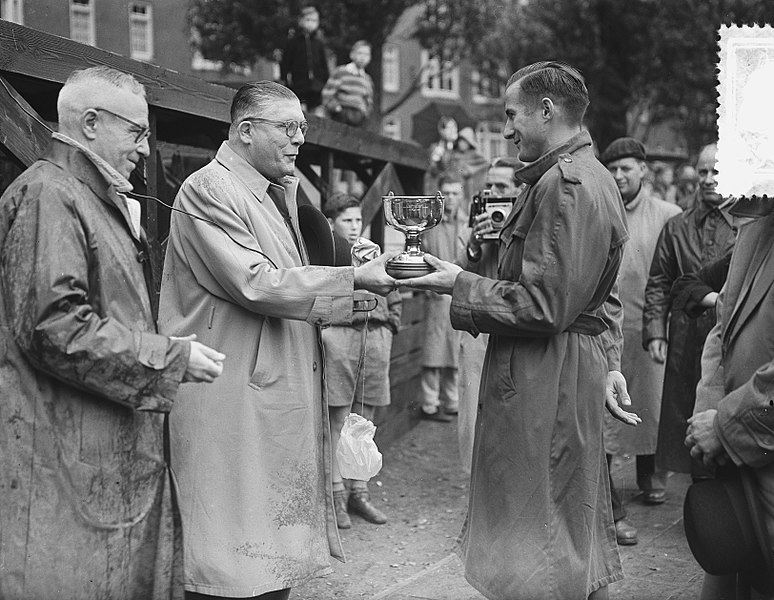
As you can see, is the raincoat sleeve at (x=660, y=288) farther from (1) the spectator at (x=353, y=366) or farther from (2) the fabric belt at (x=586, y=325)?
(2) the fabric belt at (x=586, y=325)

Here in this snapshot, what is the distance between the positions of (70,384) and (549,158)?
1843 mm

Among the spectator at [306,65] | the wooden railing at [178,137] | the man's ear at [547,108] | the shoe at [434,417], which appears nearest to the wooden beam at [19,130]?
the wooden railing at [178,137]

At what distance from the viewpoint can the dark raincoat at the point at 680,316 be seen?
20.6 ft

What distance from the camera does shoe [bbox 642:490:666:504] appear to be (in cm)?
666

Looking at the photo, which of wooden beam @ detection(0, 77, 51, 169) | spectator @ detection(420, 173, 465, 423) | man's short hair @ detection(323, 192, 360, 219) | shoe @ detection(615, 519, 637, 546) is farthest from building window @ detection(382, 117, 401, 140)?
wooden beam @ detection(0, 77, 51, 169)

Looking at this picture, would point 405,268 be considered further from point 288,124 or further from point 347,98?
point 347,98

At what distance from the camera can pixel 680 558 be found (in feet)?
18.3

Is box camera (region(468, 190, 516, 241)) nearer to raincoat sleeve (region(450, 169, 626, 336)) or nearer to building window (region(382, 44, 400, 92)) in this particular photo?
raincoat sleeve (region(450, 169, 626, 336))

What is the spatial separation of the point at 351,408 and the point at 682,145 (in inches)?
1282

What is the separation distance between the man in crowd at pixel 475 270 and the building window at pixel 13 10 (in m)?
2.72

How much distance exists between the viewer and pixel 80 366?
2.89m

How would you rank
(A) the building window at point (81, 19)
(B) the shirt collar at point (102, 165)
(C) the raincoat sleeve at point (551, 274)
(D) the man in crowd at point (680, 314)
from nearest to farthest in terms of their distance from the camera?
1. (B) the shirt collar at point (102, 165)
2. (C) the raincoat sleeve at point (551, 274)
3. (D) the man in crowd at point (680, 314)
4. (A) the building window at point (81, 19)

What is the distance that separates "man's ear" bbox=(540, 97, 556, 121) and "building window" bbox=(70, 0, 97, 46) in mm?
3678

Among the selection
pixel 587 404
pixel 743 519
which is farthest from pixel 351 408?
pixel 743 519
